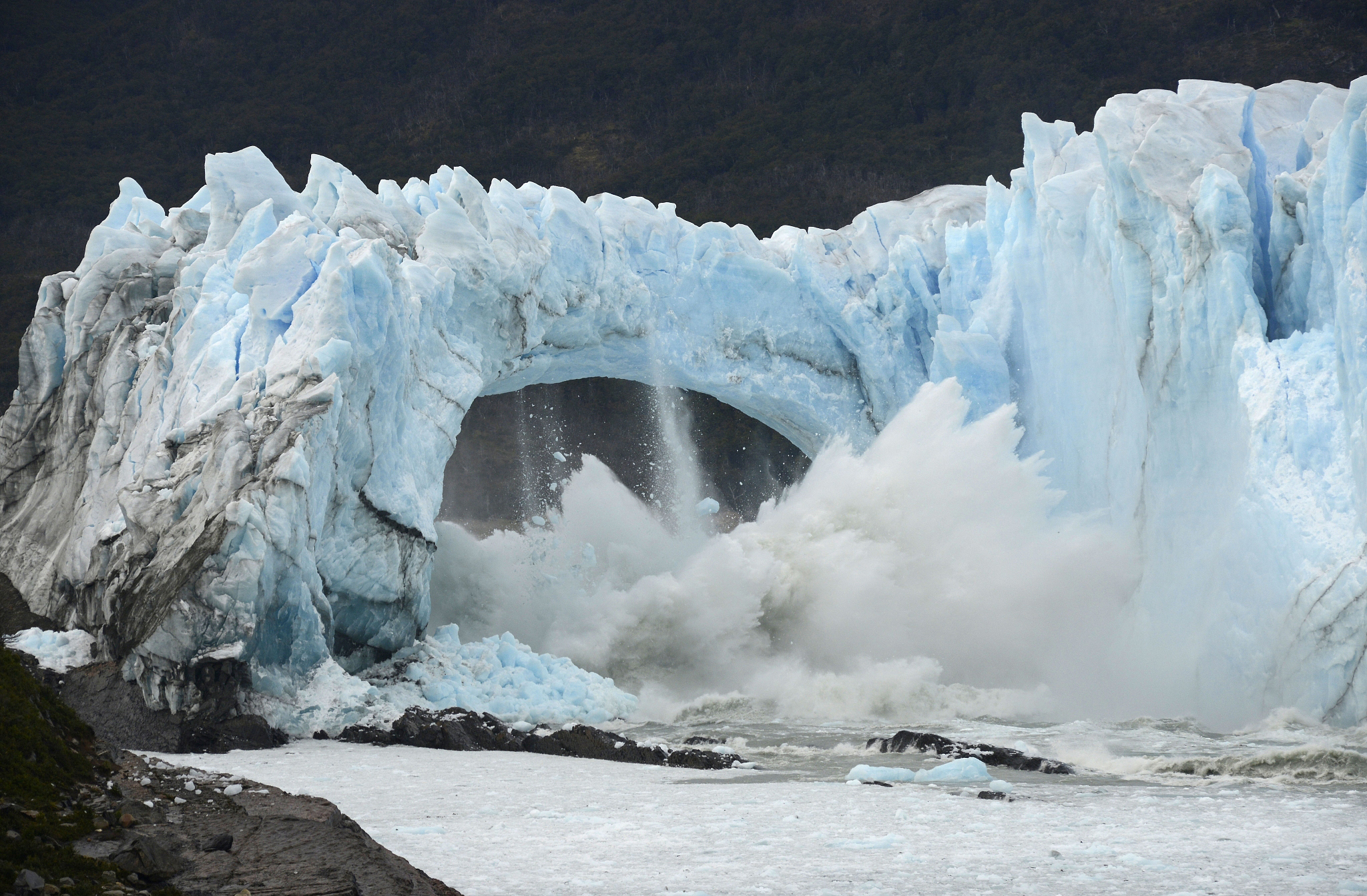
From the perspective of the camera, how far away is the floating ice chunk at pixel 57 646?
12.8m

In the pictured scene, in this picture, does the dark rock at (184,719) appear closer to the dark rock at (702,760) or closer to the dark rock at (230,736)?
the dark rock at (230,736)

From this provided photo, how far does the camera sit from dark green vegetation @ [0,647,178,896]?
4.24 m

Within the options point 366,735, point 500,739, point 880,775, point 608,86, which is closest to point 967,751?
point 880,775

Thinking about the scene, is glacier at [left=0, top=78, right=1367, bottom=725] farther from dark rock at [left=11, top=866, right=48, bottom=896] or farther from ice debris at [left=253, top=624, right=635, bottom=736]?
dark rock at [left=11, top=866, right=48, bottom=896]

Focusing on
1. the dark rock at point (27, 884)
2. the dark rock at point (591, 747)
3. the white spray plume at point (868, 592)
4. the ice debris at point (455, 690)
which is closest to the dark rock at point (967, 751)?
the dark rock at point (591, 747)

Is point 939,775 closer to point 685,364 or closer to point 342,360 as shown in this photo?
point 342,360

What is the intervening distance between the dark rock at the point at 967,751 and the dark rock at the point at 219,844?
22.4 ft

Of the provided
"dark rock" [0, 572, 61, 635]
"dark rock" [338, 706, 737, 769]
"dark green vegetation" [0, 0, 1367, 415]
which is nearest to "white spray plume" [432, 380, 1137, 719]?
"dark rock" [338, 706, 737, 769]

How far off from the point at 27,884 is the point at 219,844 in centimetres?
159

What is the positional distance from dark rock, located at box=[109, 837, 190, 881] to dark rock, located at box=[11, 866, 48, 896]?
609mm

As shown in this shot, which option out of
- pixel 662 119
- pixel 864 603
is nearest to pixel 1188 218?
pixel 864 603

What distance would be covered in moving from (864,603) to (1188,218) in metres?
6.43

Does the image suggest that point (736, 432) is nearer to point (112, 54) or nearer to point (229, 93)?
point (229, 93)

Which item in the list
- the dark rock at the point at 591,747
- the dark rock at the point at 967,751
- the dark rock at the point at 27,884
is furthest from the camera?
the dark rock at the point at 591,747
